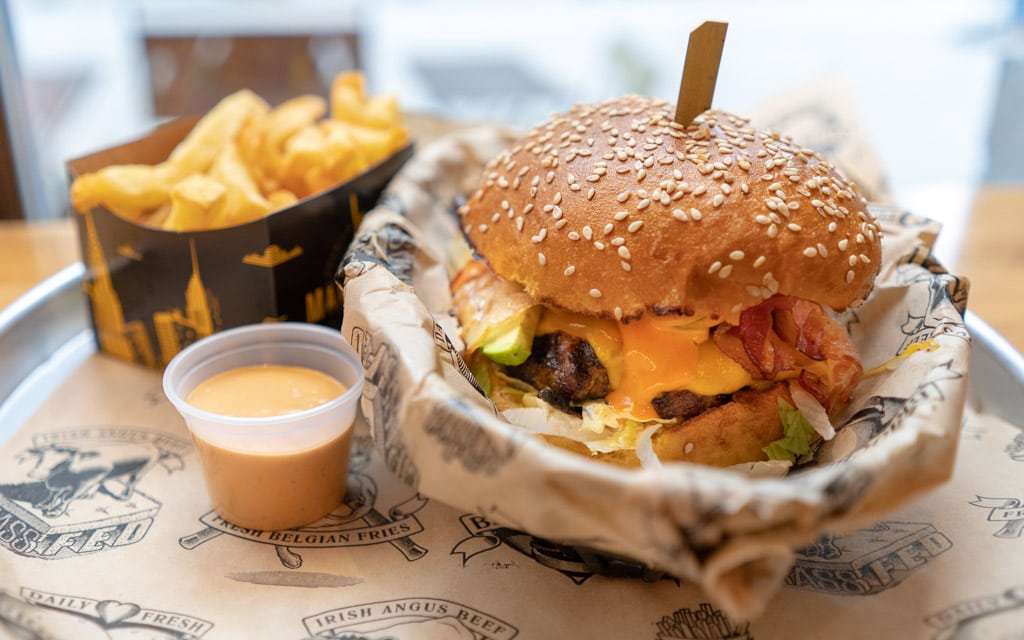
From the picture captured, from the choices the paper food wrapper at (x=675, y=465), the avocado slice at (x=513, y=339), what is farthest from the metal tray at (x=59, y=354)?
the avocado slice at (x=513, y=339)

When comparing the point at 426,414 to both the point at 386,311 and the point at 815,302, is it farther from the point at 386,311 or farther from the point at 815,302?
the point at 815,302

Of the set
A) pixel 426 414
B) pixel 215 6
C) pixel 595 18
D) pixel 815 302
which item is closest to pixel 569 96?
pixel 595 18

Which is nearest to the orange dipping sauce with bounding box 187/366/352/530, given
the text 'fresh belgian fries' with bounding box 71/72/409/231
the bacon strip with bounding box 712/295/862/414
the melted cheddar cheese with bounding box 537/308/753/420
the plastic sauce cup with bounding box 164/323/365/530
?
the plastic sauce cup with bounding box 164/323/365/530

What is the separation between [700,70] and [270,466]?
1308mm

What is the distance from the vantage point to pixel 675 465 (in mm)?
1518

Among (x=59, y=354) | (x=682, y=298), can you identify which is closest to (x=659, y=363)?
(x=682, y=298)

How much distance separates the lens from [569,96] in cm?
581

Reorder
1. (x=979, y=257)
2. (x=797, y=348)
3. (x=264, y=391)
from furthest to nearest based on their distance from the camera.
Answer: (x=979, y=257) < (x=264, y=391) < (x=797, y=348)

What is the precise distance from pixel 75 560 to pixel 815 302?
5.40 feet

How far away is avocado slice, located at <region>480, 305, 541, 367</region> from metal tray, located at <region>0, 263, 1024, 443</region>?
1.18 meters

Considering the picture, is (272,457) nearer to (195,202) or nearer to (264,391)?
(264,391)

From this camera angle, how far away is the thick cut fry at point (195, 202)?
2.04m

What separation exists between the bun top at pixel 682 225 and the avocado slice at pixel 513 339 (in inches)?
2.8

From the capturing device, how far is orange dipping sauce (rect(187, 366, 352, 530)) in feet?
5.78
